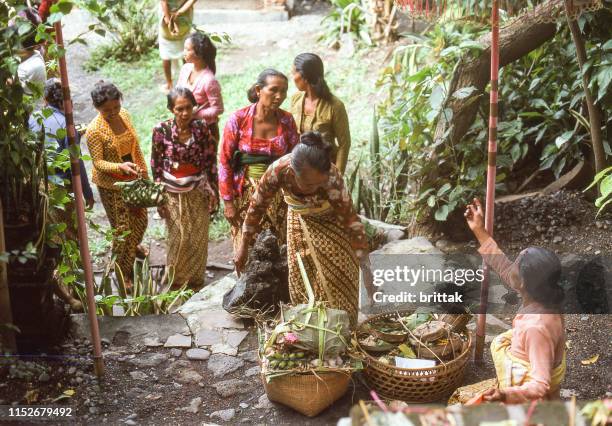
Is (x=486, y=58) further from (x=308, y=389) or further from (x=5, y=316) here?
(x=5, y=316)

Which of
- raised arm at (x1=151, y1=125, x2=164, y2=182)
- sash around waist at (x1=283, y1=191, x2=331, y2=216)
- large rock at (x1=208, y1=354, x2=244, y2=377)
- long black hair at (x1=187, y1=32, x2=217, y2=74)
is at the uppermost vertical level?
long black hair at (x1=187, y1=32, x2=217, y2=74)

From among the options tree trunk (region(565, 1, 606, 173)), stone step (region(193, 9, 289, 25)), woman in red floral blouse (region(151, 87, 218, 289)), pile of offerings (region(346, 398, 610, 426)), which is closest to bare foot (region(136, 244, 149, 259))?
woman in red floral blouse (region(151, 87, 218, 289))

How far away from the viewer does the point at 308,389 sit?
3781mm

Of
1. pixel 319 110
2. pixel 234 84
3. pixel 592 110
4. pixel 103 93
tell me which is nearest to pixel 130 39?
pixel 234 84

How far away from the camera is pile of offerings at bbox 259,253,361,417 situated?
12.4 ft

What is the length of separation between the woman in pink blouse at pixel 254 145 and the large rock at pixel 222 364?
3.54ft

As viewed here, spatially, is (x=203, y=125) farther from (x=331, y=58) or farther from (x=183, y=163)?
(x=331, y=58)

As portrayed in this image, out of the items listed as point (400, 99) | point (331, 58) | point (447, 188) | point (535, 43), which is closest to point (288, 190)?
point (447, 188)

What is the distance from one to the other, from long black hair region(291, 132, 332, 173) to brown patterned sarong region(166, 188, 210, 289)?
5.89ft

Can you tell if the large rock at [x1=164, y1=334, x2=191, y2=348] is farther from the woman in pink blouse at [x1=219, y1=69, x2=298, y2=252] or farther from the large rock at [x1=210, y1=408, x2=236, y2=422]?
the woman in pink blouse at [x1=219, y1=69, x2=298, y2=252]

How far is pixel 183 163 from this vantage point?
5383mm

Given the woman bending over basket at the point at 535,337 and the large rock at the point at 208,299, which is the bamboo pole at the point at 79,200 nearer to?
the large rock at the point at 208,299

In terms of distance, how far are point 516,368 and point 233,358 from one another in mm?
1830

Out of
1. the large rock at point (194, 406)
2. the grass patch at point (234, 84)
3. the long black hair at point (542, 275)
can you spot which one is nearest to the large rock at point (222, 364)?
the large rock at point (194, 406)
